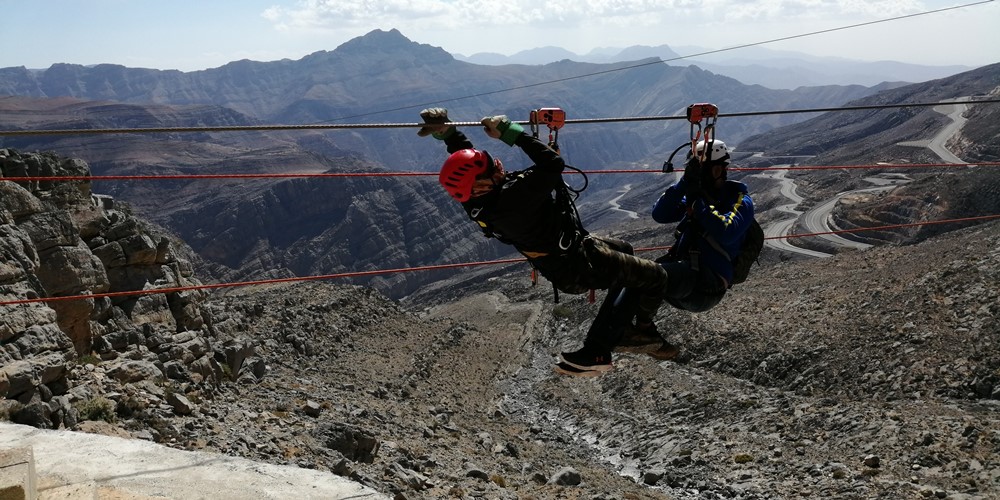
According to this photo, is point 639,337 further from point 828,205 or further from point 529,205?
point 828,205

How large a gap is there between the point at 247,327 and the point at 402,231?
129m

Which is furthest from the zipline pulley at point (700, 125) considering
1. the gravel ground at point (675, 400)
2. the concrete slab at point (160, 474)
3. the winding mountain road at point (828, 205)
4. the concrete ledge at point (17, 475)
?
the winding mountain road at point (828, 205)

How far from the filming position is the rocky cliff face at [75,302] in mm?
12000

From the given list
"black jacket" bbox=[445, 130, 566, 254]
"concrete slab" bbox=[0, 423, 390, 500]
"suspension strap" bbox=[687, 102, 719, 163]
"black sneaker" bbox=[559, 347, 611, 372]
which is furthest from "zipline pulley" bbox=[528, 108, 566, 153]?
"concrete slab" bbox=[0, 423, 390, 500]

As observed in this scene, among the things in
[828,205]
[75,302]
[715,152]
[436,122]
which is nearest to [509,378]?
[75,302]

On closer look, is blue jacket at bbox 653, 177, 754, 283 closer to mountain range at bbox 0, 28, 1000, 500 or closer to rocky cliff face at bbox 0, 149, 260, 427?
mountain range at bbox 0, 28, 1000, 500

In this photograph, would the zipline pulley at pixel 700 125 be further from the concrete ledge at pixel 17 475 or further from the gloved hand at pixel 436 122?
the concrete ledge at pixel 17 475

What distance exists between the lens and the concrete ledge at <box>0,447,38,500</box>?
5.50 meters

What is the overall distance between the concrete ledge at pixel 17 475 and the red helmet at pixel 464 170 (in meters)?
4.05

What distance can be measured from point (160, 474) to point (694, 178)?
20.6 ft

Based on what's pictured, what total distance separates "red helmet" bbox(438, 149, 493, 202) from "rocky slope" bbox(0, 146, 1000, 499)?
22.1 feet

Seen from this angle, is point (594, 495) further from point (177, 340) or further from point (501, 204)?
point (177, 340)

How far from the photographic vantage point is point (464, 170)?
255 inches

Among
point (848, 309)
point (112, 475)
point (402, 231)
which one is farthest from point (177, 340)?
point (402, 231)
